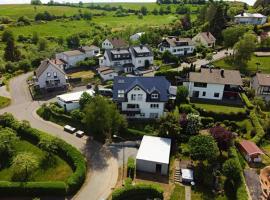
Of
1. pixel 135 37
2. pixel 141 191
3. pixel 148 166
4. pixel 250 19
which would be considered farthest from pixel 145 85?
pixel 250 19

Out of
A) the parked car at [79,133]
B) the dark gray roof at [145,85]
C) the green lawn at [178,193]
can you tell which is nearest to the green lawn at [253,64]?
the dark gray roof at [145,85]

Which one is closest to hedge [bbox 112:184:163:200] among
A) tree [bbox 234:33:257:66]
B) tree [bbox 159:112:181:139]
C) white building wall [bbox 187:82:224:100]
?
tree [bbox 159:112:181:139]

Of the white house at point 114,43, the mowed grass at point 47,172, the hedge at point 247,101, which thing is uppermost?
the white house at point 114,43

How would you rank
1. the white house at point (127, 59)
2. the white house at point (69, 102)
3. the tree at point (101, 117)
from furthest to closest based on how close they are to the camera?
the white house at point (127, 59), the white house at point (69, 102), the tree at point (101, 117)

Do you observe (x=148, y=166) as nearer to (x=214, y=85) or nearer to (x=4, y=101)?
(x=214, y=85)

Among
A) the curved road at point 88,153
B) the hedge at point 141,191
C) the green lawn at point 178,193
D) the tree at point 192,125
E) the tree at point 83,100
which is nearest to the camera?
the hedge at point 141,191

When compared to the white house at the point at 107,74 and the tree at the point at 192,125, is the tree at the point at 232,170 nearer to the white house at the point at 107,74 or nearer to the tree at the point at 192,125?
the tree at the point at 192,125

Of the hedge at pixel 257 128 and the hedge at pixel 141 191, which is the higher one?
the hedge at pixel 257 128
